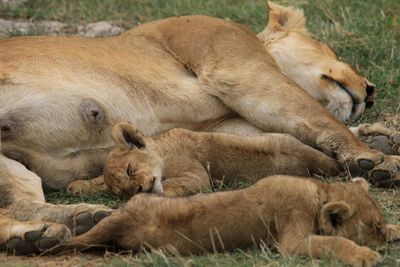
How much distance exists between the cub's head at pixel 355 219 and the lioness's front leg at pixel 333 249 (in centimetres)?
13

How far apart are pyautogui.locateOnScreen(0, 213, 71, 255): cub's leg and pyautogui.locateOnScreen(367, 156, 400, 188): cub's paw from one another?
1652 mm

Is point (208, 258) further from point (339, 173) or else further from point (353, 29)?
point (353, 29)

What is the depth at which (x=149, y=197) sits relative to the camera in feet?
14.1

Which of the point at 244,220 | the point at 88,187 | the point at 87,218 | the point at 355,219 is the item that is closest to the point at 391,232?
the point at 355,219

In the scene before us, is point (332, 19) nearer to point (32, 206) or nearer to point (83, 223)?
point (32, 206)

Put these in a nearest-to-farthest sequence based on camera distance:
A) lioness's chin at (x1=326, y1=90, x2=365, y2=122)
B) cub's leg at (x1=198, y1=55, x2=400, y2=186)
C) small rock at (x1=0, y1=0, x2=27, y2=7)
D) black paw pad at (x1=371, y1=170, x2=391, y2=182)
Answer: black paw pad at (x1=371, y1=170, x2=391, y2=182) < cub's leg at (x1=198, y1=55, x2=400, y2=186) < lioness's chin at (x1=326, y1=90, x2=365, y2=122) < small rock at (x1=0, y1=0, x2=27, y2=7)

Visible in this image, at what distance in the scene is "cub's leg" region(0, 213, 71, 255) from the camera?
4.46m

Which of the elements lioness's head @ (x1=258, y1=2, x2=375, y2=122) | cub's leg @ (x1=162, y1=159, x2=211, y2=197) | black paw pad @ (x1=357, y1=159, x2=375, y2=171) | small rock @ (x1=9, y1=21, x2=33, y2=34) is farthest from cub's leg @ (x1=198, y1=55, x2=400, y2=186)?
small rock @ (x1=9, y1=21, x2=33, y2=34)

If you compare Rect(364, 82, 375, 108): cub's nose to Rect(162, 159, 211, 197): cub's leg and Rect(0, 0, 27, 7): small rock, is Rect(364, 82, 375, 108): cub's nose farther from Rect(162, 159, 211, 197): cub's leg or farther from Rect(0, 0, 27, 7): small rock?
Rect(0, 0, 27, 7): small rock

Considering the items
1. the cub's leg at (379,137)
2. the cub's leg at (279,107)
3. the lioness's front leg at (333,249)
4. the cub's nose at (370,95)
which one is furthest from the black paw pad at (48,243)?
the cub's nose at (370,95)

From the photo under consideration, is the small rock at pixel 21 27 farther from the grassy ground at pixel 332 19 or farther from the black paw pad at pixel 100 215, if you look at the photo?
the black paw pad at pixel 100 215

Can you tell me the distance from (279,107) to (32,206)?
1.51 m

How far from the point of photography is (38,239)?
4.47 m

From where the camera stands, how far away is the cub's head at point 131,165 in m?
5.01
